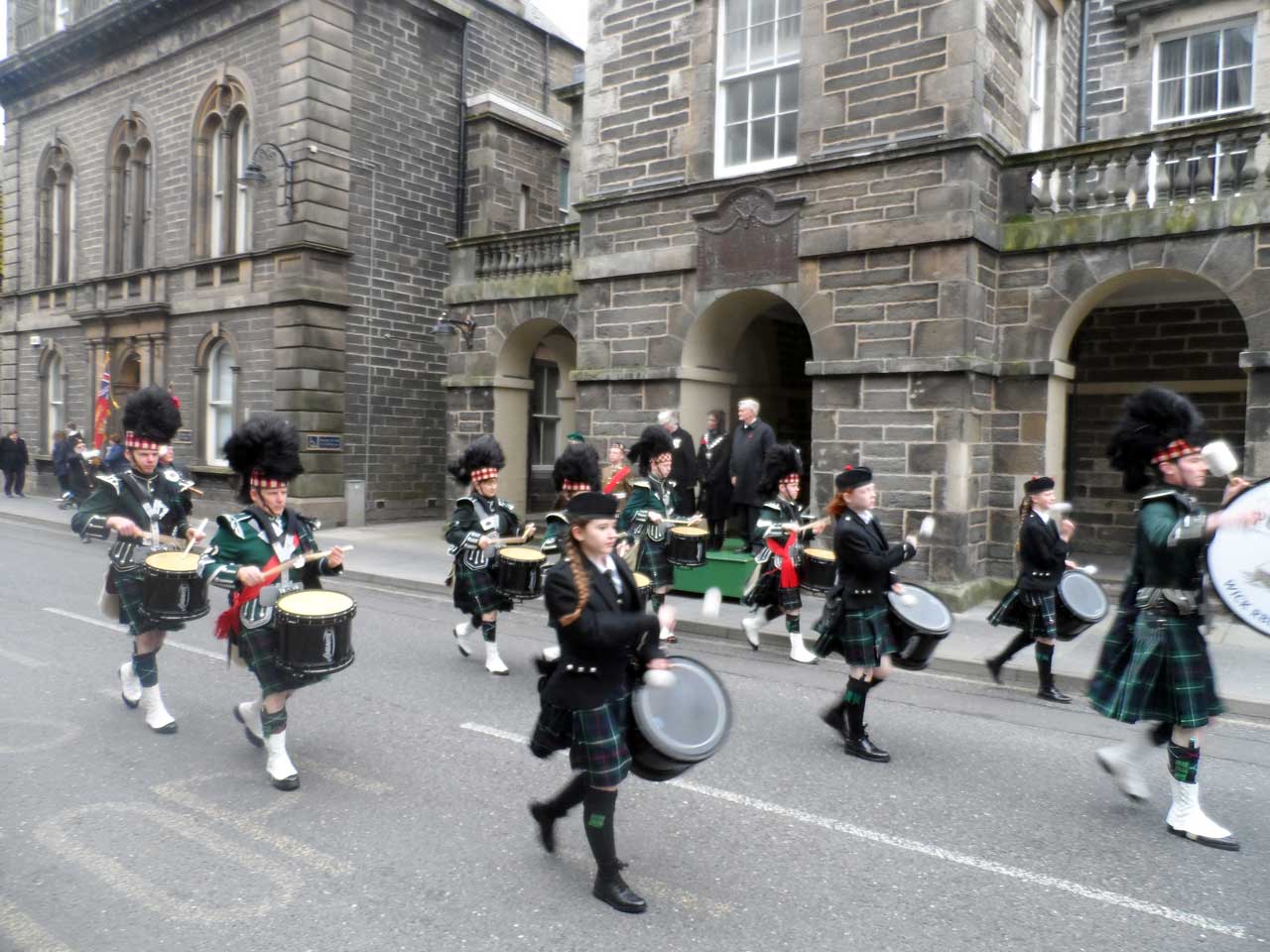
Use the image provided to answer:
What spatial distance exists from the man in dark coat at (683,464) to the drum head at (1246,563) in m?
7.93

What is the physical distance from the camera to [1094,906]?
4.06 m

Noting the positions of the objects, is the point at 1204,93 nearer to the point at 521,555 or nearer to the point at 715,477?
the point at 715,477

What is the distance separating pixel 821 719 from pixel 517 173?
1670 centimetres

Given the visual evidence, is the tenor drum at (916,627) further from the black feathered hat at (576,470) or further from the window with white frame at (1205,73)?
the window with white frame at (1205,73)

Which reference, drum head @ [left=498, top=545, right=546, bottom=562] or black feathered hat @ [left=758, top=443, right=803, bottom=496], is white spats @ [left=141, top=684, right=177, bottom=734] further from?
black feathered hat @ [left=758, top=443, right=803, bottom=496]

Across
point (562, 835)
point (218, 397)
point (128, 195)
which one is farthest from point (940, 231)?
point (128, 195)

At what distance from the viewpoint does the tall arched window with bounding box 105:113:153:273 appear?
21.9 m


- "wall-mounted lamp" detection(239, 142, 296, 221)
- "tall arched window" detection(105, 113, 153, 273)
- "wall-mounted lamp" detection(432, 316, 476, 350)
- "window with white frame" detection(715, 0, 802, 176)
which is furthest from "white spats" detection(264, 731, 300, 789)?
"tall arched window" detection(105, 113, 153, 273)

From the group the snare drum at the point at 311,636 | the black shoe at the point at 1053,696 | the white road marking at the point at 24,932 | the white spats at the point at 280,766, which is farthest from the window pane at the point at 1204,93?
the white road marking at the point at 24,932

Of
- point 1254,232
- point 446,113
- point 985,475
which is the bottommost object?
point 985,475

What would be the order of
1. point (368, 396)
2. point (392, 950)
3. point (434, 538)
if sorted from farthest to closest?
point (368, 396) < point (434, 538) < point (392, 950)

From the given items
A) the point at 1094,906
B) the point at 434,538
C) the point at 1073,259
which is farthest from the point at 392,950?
the point at 434,538

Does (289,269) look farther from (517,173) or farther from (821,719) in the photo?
(821,719)

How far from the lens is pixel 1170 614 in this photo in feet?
15.8
